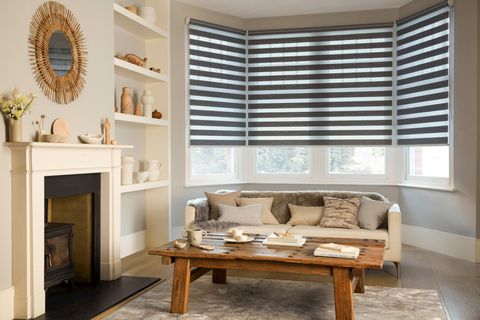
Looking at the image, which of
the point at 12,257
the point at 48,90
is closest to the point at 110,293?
the point at 12,257

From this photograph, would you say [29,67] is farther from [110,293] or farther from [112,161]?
[110,293]

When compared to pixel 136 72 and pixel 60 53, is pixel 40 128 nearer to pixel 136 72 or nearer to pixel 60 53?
pixel 60 53

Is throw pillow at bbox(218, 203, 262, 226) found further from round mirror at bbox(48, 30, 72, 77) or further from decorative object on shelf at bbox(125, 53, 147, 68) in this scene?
round mirror at bbox(48, 30, 72, 77)

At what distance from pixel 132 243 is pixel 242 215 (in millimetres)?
1545

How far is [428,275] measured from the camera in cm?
501

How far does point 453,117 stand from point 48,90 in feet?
13.9

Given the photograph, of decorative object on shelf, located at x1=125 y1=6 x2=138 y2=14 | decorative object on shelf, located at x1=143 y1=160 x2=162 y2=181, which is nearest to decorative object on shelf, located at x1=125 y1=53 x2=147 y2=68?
decorative object on shelf, located at x1=125 y1=6 x2=138 y2=14

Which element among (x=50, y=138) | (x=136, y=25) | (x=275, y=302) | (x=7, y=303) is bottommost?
(x=275, y=302)

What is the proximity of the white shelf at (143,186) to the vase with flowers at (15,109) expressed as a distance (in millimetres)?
1753

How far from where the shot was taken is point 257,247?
400 centimetres

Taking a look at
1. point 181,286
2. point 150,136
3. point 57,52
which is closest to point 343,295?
point 181,286

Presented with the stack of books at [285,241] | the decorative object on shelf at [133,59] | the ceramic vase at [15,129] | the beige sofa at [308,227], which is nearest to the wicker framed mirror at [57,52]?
the ceramic vase at [15,129]

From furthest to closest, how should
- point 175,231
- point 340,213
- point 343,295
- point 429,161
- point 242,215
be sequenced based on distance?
point 175,231 < point 429,161 < point 242,215 < point 340,213 < point 343,295

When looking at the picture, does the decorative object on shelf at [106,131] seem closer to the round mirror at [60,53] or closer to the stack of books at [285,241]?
the round mirror at [60,53]
